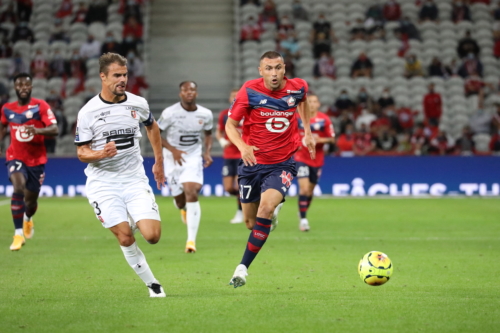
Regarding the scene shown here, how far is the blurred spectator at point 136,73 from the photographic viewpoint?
82.8ft

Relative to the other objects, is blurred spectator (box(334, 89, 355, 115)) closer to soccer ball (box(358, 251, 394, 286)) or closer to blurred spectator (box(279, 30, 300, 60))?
blurred spectator (box(279, 30, 300, 60))

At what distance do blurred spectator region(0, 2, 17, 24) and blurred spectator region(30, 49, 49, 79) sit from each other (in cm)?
312

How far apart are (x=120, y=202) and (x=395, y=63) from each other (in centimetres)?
2104

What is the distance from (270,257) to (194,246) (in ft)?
4.24

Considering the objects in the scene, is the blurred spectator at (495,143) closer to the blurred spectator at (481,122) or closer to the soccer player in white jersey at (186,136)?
the blurred spectator at (481,122)

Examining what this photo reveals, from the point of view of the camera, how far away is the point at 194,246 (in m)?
10.8

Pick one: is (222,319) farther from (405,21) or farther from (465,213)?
(405,21)

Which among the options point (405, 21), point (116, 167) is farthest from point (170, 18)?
point (116, 167)

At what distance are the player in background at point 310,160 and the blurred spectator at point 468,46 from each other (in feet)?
46.6

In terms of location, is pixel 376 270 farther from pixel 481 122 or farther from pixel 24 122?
pixel 481 122

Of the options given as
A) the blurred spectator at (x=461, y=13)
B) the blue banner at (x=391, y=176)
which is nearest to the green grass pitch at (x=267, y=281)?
the blue banner at (x=391, y=176)

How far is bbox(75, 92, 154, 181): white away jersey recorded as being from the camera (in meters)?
7.14

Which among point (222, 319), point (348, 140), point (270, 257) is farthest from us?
point (348, 140)

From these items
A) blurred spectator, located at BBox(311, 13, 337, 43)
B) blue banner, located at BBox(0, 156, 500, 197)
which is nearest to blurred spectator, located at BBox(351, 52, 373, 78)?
blurred spectator, located at BBox(311, 13, 337, 43)
